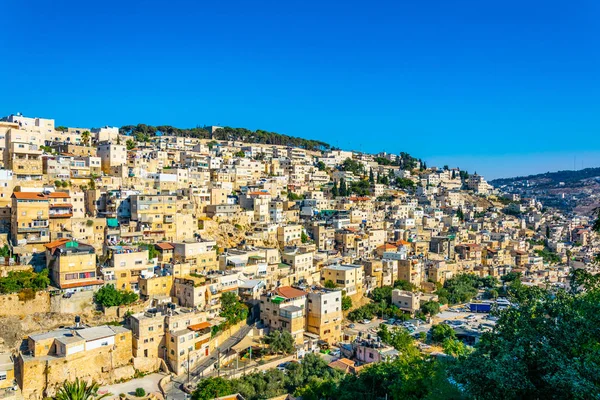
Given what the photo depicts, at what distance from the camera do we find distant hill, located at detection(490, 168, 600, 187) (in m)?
150

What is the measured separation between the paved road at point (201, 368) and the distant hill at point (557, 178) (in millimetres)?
149808

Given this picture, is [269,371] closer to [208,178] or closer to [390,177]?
[208,178]

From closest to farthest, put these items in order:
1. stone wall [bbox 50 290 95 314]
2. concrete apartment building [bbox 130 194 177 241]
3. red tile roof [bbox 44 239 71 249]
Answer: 1. stone wall [bbox 50 290 95 314]
2. red tile roof [bbox 44 239 71 249]
3. concrete apartment building [bbox 130 194 177 241]

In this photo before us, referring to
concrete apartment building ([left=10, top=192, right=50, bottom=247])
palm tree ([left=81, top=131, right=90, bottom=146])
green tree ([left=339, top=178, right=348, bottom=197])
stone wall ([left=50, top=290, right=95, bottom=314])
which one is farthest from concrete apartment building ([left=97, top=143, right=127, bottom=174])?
green tree ([left=339, top=178, right=348, bottom=197])

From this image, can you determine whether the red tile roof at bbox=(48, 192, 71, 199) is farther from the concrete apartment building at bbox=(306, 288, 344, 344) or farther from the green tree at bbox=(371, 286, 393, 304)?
the green tree at bbox=(371, 286, 393, 304)

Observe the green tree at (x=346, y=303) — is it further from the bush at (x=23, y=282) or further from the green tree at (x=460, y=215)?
the green tree at (x=460, y=215)

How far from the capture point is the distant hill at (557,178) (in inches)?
5925

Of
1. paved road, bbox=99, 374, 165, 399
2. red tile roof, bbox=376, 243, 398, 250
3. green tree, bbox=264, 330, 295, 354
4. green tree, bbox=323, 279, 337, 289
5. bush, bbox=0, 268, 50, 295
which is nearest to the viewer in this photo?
paved road, bbox=99, 374, 165, 399

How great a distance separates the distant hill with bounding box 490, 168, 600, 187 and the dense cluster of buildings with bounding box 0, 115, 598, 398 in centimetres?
10242

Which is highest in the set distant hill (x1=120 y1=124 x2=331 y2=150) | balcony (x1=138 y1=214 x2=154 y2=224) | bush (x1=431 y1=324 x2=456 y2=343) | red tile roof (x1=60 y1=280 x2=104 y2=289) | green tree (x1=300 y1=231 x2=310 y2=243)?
distant hill (x1=120 y1=124 x2=331 y2=150)

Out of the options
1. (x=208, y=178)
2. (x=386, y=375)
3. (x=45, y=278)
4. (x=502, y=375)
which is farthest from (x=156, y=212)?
(x=502, y=375)

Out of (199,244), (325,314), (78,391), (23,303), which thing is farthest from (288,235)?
(78,391)

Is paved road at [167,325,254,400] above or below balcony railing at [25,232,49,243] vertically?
below

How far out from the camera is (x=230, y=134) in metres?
79.9
